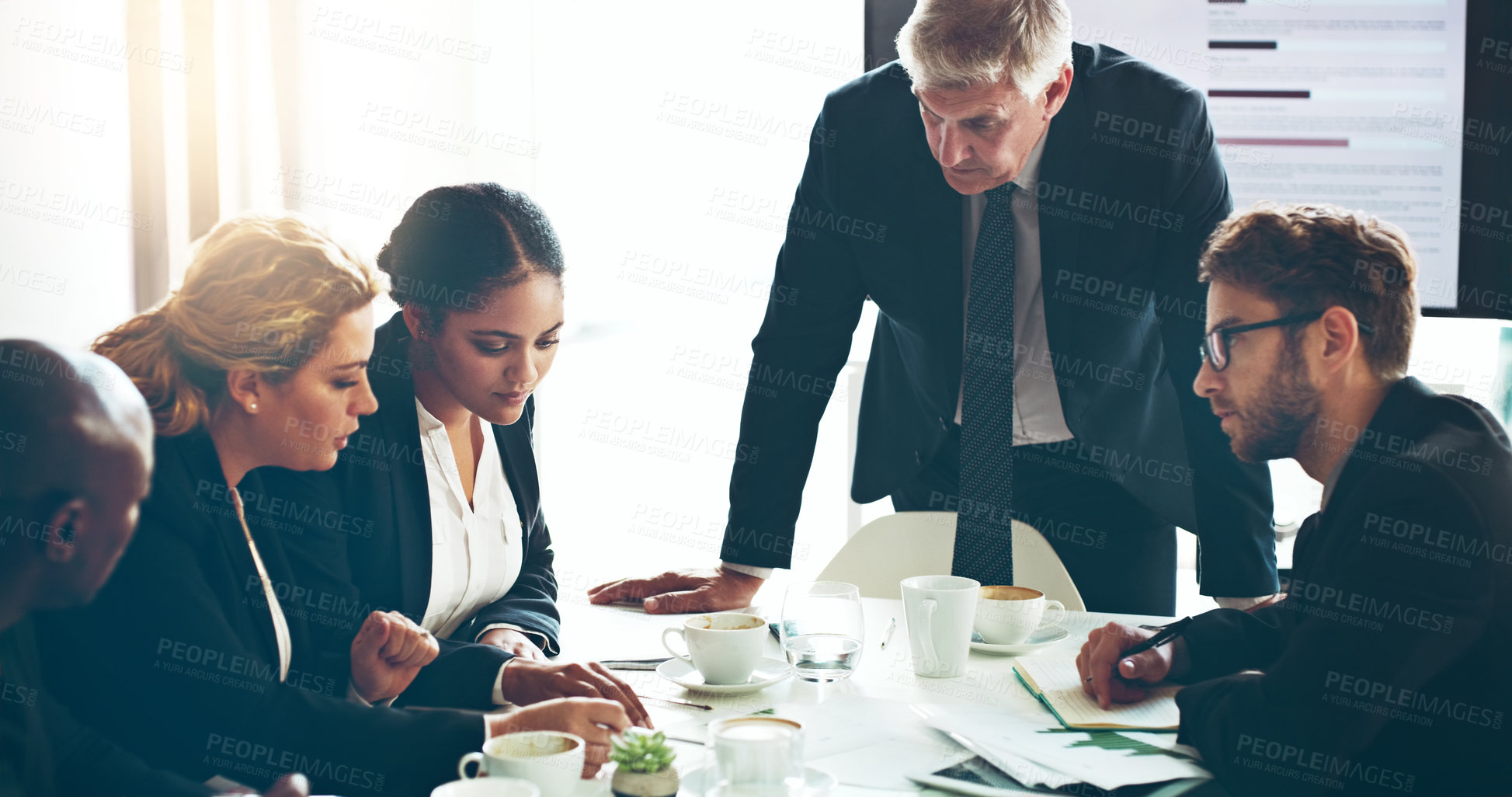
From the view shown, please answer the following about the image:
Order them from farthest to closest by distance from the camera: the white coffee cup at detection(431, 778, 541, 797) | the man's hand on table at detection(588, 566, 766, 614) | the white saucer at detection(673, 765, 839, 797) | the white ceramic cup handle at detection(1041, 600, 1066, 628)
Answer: the man's hand on table at detection(588, 566, 766, 614), the white ceramic cup handle at detection(1041, 600, 1066, 628), the white saucer at detection(673, 765, 839, 797), the white coffee cup at detection(431, 778, 541, 797)

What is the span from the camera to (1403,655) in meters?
0.95

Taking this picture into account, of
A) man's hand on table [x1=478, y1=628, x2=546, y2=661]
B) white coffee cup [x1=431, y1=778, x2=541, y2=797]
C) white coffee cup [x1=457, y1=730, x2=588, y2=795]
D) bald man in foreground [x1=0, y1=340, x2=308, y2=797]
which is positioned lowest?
man's hand on table [x1=478, y1=628, x2=546, y2=661]

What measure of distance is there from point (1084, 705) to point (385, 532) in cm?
74

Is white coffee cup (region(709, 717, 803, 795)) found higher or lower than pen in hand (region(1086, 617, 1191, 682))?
higher

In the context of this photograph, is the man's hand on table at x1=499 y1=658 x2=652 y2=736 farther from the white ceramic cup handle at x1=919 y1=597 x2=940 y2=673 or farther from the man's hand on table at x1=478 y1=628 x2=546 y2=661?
the white ceramic cup handle at x1=919 y1=597 x2=940 y2=673

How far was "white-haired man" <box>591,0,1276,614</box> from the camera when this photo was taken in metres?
1.61

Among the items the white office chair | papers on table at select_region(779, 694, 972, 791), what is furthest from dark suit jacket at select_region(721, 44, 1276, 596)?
papers on table at select_region(779, 694, 972, 791)

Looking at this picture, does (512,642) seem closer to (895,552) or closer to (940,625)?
(940,625)

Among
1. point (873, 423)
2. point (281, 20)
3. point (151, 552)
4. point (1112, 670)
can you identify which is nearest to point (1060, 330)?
point (873, 423)

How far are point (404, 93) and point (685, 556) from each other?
1424mm

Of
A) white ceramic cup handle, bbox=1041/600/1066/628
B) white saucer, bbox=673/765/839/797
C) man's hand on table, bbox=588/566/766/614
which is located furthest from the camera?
man's hand on table, bbox=588/566/766/614

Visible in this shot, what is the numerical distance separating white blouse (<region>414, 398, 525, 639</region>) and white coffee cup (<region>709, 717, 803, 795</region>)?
1.26ft

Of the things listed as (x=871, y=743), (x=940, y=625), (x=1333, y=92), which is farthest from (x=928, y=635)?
(x=1333, y=92)

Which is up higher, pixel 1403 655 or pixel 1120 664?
pixel 1403 655
